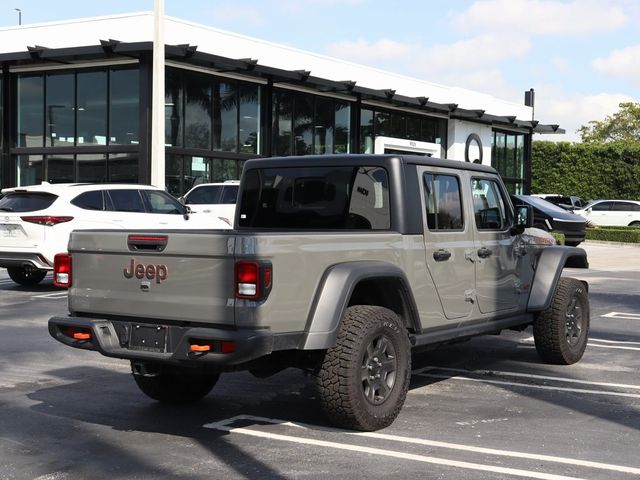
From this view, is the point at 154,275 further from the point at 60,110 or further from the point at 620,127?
the point at 620,127

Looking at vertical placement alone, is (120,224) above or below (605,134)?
below

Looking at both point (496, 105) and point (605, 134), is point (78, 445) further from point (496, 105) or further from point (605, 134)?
point (605, 134)

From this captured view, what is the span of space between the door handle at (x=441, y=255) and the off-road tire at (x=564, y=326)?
1.83 m

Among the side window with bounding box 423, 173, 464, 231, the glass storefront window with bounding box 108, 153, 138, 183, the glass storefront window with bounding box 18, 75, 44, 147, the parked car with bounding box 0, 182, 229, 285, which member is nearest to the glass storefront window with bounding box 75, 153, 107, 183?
the glass storefront window with bounding box 108, 153, 138, 183

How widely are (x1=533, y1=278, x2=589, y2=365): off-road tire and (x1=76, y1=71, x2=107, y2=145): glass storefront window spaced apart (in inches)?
806

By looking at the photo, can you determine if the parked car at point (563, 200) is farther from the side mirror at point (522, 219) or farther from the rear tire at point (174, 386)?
the rear tire at point (174, 386)

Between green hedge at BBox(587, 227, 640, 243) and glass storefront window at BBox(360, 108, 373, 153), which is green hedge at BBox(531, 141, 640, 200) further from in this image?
glass storefront window at BBox(360, 108, 373, 153)

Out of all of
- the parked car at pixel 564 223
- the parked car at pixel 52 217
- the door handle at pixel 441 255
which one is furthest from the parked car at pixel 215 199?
the door handle at pixel 441 255

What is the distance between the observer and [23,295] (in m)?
14.3

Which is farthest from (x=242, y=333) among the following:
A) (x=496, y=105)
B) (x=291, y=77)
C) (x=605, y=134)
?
(x=605, y=134)

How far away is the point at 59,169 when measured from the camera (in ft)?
91.4

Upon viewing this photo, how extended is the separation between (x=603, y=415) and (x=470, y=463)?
5.54ft

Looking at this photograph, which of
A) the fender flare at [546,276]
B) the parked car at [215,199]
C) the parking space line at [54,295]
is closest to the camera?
the fender flare at [546,276]

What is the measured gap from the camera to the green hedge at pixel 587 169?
47844 millimetres
